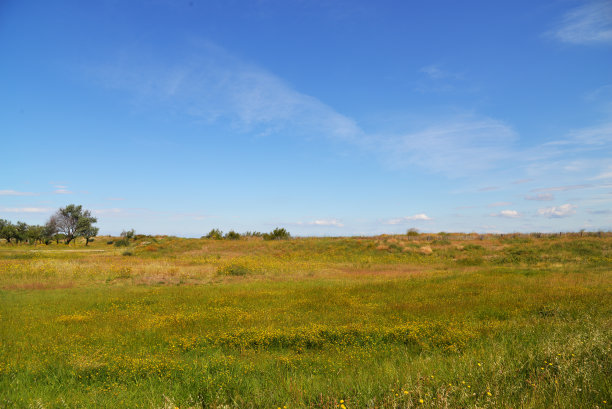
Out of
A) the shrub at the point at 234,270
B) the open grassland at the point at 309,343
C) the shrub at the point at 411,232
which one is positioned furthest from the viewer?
the shrub at the point at 411,232

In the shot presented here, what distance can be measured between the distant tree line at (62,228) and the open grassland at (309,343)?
7921 cm

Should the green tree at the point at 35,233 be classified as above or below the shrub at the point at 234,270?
above

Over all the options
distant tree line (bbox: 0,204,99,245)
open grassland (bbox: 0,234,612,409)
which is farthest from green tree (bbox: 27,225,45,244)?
open grassland (bbox: 0,234,612,409)

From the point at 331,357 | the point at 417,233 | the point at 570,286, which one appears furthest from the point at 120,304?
the point at 417,233

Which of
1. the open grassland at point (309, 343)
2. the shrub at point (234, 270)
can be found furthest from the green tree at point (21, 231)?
the shrub at point (234, 270)

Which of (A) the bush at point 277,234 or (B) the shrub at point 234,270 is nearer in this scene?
(B) the shrub at point 234,270

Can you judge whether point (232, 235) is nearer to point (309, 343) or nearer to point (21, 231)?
point (21, 231)

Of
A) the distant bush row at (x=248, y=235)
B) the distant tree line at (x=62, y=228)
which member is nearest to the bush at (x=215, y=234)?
the distant bush row at (x=248, y=235)

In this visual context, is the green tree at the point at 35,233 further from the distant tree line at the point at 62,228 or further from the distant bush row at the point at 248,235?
the distant bush row at the point at 248,235

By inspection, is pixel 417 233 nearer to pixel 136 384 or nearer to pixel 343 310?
pixel 343 310

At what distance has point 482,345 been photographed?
30.7ft

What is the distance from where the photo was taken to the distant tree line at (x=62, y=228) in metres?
88.2

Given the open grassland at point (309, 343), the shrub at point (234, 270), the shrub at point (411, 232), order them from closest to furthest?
Result: the open grassland at point (309, 343), the shrub at point (234, 270), the shrub at point (411, 232)

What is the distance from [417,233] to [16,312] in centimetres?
6721
